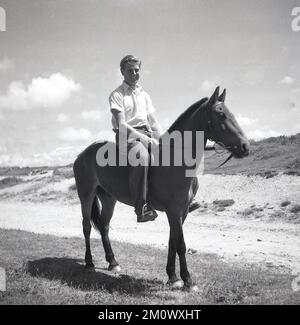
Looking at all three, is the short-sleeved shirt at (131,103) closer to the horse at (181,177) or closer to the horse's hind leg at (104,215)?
the horse at (181,177)

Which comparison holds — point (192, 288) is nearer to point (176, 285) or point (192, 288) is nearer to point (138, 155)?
point (176, 285)

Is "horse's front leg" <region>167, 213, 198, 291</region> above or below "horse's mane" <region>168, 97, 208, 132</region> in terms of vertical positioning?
below

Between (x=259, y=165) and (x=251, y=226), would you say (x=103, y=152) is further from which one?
(x=259, y=165)

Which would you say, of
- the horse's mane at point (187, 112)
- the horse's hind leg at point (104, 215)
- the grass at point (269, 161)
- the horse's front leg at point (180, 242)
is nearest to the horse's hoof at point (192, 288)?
the horse's front leg at point (180, 242)

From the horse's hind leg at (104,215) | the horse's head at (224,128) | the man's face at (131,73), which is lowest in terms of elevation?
the horse's hind leg at (104,215)

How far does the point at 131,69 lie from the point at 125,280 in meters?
3.73

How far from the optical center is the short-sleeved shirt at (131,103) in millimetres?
6566

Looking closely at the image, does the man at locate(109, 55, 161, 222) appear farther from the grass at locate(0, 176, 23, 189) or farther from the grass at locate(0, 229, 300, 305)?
the grass at locate(0, 176, 23, 189)

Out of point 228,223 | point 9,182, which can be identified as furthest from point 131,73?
point 9,182

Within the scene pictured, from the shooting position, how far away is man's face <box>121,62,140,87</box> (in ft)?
21.9

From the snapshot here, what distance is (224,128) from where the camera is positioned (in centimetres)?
561

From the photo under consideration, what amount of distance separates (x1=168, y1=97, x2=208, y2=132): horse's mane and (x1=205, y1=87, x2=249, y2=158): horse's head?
32 centimetres

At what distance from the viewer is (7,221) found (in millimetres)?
18672

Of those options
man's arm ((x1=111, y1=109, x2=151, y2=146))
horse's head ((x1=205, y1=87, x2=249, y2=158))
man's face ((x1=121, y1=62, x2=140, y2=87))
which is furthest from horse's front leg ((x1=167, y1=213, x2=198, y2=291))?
man's face ((x1=121, y1=62, x2=140, y2=87))
